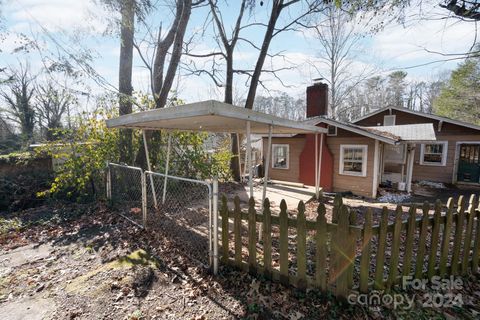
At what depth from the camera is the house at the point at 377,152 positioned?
877 cm

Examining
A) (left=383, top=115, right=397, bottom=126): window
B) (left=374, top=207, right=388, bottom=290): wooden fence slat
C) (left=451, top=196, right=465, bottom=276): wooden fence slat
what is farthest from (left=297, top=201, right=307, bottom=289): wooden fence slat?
(left=383, top=115, right=397, bottom=126): window

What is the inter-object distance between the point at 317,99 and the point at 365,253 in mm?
10000

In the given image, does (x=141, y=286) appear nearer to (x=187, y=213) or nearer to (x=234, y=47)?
(x=187, y=213)

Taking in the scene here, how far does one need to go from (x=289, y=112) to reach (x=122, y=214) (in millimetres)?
37563

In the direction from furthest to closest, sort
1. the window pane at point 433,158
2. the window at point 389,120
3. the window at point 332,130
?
the window at point 389,120
the window pane at point 433,158
the window at point 332,130

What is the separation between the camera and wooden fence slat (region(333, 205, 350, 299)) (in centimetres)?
234

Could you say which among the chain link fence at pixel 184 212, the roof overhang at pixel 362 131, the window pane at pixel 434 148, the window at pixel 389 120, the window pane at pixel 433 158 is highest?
the window at pixel 389 120

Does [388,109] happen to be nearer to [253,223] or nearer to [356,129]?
[356,129]

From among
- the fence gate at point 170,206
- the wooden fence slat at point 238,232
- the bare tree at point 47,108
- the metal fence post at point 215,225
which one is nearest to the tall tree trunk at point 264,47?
the fence gate at point 170,206

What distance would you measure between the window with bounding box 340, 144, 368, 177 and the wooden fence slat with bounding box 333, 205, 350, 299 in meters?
7.38

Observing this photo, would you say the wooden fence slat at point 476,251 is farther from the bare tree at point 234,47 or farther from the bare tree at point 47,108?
the bare tree at point 47,108

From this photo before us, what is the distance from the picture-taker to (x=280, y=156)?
1155cm

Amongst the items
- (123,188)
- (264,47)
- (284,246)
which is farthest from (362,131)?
(123,188)

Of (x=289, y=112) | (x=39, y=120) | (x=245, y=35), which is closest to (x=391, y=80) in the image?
(x=289, y=112)
